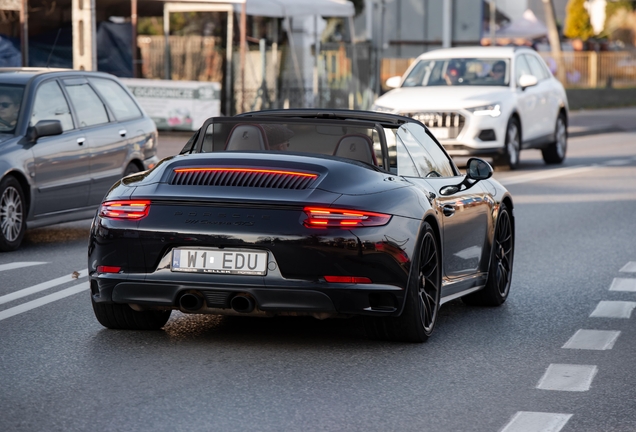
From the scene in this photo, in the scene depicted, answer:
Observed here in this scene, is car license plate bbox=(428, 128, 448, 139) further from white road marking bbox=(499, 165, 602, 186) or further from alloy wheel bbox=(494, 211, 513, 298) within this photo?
alloy wheel bbox=(494, 211, 513, 298)

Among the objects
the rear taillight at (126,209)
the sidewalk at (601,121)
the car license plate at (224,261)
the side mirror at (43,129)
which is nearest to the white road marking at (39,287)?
the side mirror at (43,129)

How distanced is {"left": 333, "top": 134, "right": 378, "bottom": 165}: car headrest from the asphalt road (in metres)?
1.00

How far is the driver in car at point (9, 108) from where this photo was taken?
11656mm

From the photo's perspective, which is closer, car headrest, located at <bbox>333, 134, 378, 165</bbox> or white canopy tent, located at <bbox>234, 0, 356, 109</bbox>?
car headrest, located at <bbox>333, 134, 378, 165</bbox>

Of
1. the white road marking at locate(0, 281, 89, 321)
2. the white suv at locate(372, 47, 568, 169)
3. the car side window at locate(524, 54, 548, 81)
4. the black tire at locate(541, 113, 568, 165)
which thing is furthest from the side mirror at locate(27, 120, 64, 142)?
the black tire at locate(541, 113, 568, 165)

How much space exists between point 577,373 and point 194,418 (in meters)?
2.12

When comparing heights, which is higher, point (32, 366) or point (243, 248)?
point (243, 248)

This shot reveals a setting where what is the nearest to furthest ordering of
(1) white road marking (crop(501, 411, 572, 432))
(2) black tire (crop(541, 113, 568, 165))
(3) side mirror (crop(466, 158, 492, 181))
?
(1) white road marking (crop(501, 411, 572, 432)), (3) side mirror (crop(466, 158, 492, 181)), (2) black tire (crop(541, 113, 568, 165))

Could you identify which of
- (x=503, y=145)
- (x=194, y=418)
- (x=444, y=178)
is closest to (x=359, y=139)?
(x=444, y=178)

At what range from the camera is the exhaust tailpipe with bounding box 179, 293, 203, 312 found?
6723 millimetres

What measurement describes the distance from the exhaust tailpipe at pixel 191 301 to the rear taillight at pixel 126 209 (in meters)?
0.47

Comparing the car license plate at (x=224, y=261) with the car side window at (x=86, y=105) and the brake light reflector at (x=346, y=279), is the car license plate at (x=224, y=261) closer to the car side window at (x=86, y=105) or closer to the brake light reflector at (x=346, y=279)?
the brake light reflector at (x=346, y=279)

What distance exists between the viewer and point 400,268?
6.80 m

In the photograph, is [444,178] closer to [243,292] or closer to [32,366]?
[243,292]
